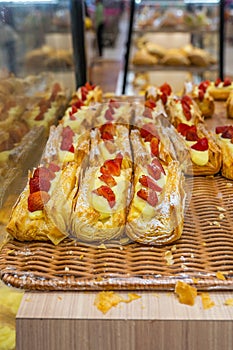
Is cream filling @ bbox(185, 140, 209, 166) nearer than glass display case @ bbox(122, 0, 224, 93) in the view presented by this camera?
Yes

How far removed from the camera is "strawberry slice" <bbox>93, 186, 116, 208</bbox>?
1.54 m

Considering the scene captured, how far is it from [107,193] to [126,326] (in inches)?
17.6

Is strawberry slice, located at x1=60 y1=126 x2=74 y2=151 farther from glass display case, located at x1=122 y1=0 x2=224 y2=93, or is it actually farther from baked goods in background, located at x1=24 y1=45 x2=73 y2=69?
glass display case, located at x1=122 y1=0 x2=224 y2=93

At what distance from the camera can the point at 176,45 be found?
17.6 feet

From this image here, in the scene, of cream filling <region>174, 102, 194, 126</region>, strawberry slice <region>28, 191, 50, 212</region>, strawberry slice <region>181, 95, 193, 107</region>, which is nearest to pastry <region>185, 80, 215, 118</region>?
strawberry slice <region>181, 95, 193, 107</region>

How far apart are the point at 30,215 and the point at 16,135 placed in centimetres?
77

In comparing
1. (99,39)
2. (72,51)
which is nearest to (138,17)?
(72,51)

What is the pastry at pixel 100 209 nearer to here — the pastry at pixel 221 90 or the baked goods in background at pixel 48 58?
the baked goods in background at pixel 48 58

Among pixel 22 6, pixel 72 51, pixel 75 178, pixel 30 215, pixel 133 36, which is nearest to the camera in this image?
pixel 30 215

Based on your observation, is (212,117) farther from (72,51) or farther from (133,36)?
(133,36)

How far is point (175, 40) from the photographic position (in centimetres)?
536

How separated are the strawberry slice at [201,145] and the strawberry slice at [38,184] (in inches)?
29.0

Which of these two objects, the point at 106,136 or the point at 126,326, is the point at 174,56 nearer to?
the point at 106,136

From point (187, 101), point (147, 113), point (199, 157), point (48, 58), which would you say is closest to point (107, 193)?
point (199, 157)
